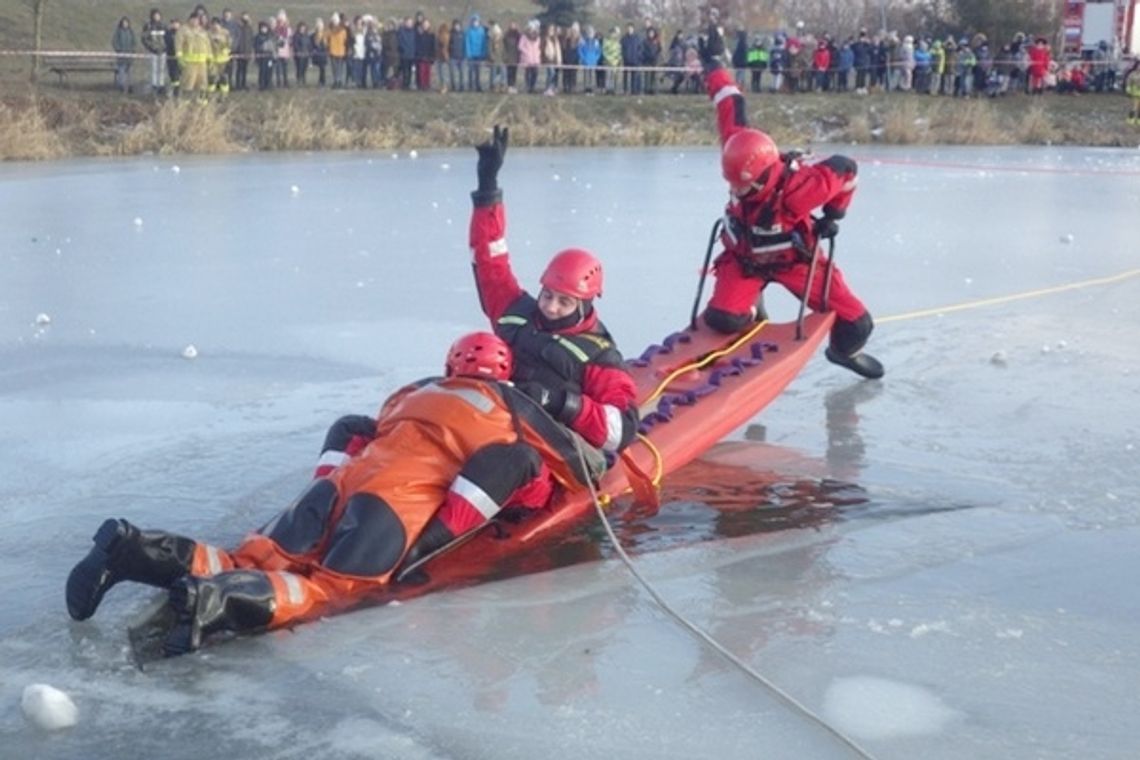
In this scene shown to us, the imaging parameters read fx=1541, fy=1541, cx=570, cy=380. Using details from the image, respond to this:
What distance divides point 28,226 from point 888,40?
69.0 ft

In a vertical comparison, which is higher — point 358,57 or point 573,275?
point 358,57

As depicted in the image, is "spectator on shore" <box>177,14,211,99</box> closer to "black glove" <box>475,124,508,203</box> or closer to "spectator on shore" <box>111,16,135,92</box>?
"spectator on shore" <box>111,16,135,92</box>

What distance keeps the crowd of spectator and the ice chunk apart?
62.1 feet

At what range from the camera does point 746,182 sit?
6.82 m

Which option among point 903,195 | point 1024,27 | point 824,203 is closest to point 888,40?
point 1024,27

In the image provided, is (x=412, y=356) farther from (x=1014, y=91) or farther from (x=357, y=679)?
(x=1014, y=91)

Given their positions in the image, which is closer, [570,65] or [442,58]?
[442,58]

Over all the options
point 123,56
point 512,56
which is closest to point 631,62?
point 512,56

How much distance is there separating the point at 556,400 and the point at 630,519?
52 cm

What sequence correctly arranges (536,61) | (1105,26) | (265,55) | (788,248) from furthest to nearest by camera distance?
(1105,26), (536,61), (265,55), (788,248)

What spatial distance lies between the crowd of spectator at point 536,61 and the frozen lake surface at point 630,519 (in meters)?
12.0

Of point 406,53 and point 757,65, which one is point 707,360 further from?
point 757,65

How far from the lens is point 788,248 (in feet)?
22.9

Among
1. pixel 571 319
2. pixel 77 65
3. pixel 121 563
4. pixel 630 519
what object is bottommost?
pixel 630 519
